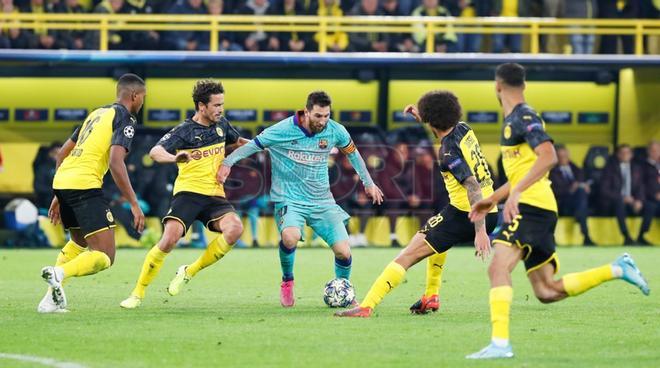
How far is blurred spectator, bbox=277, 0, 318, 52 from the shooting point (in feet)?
85.9

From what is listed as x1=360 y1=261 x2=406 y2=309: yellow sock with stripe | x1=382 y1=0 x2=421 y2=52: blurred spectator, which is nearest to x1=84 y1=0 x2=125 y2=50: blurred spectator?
x1=382 y1=0 x2=421 y2=52: blurred spectator

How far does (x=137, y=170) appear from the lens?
2544 cm

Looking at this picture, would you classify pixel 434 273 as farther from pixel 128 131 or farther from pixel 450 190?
pixel 128 131

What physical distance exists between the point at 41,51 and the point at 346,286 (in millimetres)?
13759

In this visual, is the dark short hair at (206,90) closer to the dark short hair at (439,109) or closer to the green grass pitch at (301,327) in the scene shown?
the green grass pitch at (301,327)

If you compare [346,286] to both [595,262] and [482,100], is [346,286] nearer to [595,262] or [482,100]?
[595,262]

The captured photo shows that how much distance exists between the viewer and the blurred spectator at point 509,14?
1060 inches

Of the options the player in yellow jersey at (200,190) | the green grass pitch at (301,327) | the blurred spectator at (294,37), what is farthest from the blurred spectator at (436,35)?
the player in yellow jersey at (200,190)

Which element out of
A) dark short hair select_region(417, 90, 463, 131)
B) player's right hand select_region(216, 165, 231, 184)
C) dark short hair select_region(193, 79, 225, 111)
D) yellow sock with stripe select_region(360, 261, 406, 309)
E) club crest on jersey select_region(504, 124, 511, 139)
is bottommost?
yellow sock with stripe select_region(360, 261, 406, 309)

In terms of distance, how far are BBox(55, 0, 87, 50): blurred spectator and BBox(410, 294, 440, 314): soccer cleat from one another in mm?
14562

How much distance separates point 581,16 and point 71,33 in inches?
384

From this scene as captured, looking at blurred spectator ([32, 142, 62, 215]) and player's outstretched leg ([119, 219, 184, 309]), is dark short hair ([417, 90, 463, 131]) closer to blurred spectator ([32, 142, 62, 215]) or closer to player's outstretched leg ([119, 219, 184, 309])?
player's outstretched leg ([119, 219, 184, 309])

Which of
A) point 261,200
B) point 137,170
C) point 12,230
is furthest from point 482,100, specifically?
point 12,230

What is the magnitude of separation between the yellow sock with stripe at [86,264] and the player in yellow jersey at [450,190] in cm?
207
